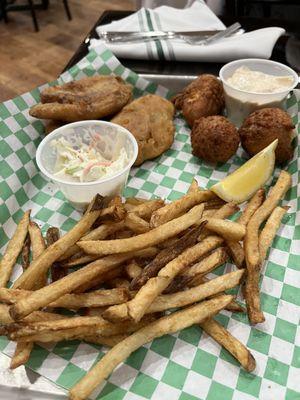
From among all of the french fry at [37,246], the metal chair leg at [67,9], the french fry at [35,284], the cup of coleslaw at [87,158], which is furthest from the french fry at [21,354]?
the metal chair leg at [67,9]

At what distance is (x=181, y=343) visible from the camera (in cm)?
158

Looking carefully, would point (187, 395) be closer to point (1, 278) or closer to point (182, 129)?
point (1, 278)

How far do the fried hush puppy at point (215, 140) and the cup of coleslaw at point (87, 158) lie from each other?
0.43 meters

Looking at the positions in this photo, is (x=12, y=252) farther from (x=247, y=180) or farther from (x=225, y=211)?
(x=247, y=180)

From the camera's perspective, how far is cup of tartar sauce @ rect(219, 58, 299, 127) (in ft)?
8.18

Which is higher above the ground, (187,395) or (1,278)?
(1,278)

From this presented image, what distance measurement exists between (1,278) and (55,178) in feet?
1.84

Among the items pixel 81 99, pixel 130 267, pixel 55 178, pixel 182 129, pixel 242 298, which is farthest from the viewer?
pixel 182 129

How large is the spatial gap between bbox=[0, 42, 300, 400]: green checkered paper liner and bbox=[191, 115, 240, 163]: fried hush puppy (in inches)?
6.0

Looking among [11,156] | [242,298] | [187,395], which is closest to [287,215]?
[242,298]

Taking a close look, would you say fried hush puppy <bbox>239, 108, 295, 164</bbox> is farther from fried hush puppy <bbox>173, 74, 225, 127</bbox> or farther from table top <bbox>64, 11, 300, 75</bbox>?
table top <bbox>64, 11, 300, 75</bbox>

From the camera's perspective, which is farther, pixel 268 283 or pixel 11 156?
pixel 11 156

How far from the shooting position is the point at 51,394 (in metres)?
1.43

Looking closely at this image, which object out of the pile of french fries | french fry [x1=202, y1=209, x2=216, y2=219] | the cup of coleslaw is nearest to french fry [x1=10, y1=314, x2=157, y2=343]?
the pile of french fries
